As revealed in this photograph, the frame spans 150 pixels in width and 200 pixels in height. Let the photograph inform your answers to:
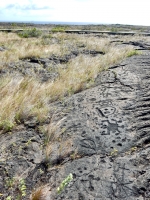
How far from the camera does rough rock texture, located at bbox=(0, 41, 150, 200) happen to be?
2359 mm

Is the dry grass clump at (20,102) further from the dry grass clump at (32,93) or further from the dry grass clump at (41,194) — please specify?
the dry grass clump at (41,194)

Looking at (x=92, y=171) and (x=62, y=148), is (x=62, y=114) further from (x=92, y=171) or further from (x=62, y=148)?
(x=92, y=171)

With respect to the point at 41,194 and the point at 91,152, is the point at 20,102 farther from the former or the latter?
the point at 41,194

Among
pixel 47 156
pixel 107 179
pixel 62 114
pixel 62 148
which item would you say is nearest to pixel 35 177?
pixel 47 156

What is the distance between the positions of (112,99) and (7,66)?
165 inches

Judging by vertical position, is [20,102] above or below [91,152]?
above

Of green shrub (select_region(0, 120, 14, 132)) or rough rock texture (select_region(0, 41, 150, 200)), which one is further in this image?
green shrub (select_region(0, 120, 14, 132))

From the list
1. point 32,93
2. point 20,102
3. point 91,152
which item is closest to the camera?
point 91,152

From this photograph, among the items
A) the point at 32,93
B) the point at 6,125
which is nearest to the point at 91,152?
the point at 6,125

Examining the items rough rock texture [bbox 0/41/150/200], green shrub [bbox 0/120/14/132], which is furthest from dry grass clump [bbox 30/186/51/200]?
green shrub [bbox 0/120/14/132]

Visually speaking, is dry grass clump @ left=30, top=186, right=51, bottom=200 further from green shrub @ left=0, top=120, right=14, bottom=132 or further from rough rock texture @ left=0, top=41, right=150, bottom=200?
green shrub @ left=0, top=120, right=14, bottom=132

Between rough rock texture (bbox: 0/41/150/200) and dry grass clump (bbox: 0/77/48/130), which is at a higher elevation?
dry grass clump (bbox: 0/77/48/130)

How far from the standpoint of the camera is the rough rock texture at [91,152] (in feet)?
7.74

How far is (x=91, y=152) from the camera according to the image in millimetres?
2984
